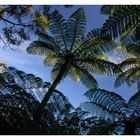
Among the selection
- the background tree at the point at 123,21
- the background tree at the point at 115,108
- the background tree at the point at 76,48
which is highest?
the background tree at the point at 76,48

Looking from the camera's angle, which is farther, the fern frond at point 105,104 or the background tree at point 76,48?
the background tree at point 76,48

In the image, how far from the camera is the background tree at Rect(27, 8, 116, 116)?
432 inches

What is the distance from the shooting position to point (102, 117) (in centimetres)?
966

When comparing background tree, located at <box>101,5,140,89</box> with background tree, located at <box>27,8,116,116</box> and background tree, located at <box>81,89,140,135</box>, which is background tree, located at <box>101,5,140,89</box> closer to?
background tree, located at <box>27,8,116,116</box>

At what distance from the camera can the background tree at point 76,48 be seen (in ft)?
36.0

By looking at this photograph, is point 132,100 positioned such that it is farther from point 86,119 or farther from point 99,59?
point 99,59

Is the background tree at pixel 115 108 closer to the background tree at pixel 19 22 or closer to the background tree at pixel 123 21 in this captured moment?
the background tree at pixel 123 21

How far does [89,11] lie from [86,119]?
7.83 feet

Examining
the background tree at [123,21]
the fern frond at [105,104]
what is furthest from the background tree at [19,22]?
the fern frond at [105,104]

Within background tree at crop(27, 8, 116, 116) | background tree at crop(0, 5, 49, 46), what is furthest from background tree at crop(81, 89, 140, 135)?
background tree at crop(0, 5, 49, 46)

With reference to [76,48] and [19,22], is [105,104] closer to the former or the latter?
[76,48]

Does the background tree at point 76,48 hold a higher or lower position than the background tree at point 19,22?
higher
